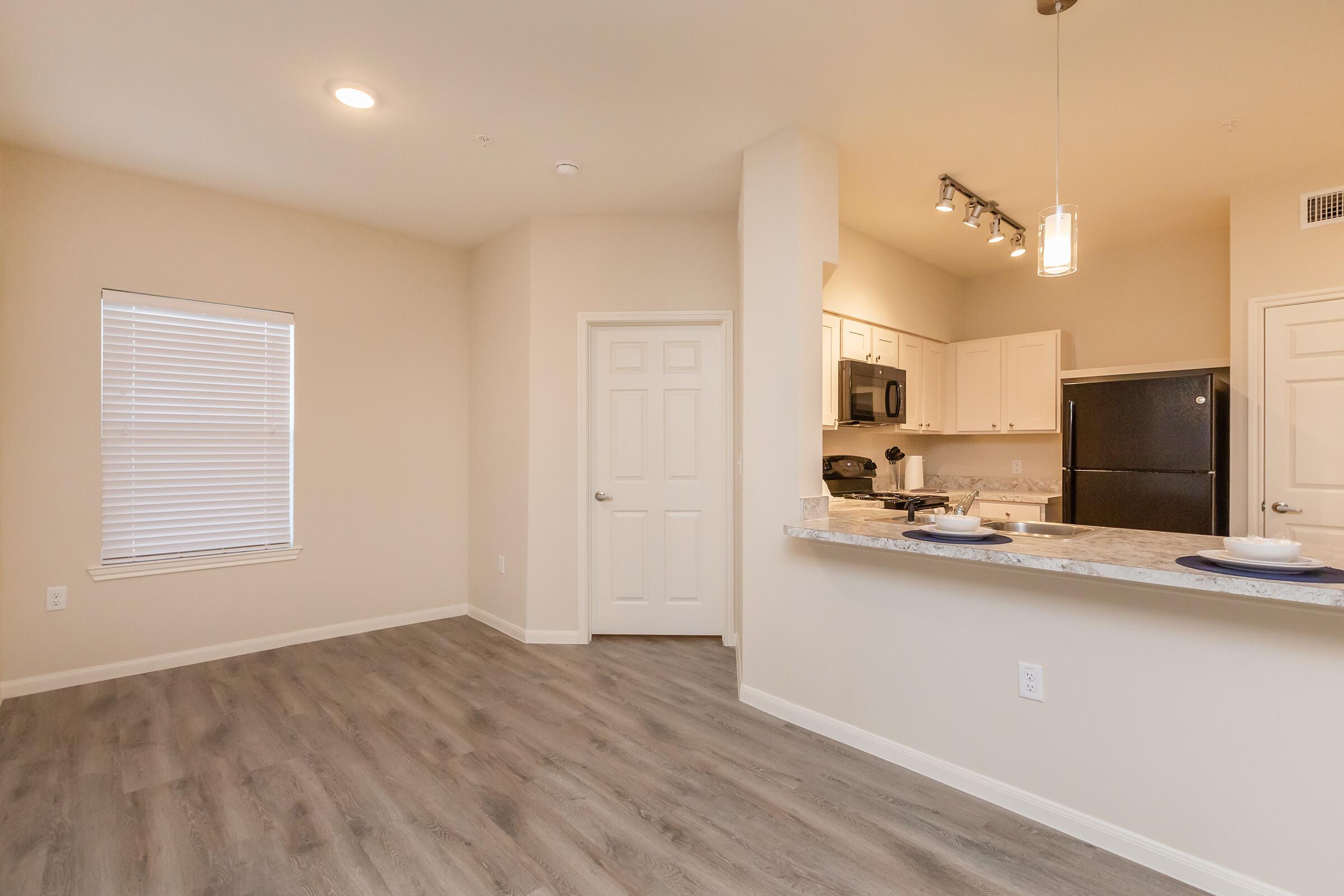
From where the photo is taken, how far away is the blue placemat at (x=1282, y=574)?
61.1 inches

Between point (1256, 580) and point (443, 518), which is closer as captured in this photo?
point (1256, 580)

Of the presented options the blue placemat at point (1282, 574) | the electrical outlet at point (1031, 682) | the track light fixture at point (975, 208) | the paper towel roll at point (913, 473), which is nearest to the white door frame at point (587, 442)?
the track light fixture at point (975, 208)

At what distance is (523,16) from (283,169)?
198cm

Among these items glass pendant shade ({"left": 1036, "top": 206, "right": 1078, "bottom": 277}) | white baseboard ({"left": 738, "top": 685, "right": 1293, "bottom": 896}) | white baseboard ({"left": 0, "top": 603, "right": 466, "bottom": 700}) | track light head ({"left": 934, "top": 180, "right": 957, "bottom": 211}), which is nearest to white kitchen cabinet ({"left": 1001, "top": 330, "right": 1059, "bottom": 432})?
track light head ({"left": 934, "top": 180, "right": 957, "bottom": 211})

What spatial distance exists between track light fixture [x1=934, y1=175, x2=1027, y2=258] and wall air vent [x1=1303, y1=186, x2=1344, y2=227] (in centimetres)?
131

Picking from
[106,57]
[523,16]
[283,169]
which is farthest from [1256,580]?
[283,169]

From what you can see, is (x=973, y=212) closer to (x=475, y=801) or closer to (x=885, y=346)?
(x=885, y=346)

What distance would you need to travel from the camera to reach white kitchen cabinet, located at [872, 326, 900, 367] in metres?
4.47

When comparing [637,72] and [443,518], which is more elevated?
[637,72]

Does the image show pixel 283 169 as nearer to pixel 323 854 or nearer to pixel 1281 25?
pixel 323 854

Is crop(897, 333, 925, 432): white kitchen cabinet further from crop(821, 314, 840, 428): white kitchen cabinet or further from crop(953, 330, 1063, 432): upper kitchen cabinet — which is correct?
crop(821, 314, 840, 428): white kitchen cabinet

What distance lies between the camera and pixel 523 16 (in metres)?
2.19

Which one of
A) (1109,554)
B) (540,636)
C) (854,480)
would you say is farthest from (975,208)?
(540,636)

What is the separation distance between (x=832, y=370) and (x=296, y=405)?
11.3ft
